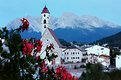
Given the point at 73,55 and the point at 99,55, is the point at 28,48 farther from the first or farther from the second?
the point at 73,55

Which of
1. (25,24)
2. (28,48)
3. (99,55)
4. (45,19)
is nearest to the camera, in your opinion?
(28,48)

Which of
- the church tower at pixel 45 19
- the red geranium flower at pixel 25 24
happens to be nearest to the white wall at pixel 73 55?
the church tower at pixel 45 19

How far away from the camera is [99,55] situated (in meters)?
84.4

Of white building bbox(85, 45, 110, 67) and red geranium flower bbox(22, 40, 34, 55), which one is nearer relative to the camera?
red geranium flower bbox(22, 40, 34, 55)

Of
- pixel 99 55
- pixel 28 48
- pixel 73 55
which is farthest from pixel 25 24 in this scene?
pixel 73 55

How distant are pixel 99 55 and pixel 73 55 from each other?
5953mm

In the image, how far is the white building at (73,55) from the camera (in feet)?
289

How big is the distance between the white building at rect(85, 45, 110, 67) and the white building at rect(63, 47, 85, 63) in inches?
78.9

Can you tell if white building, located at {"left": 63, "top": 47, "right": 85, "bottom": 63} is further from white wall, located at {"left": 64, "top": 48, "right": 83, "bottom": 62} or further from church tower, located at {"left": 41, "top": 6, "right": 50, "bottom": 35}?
church tower, located at {"left": 41, "top": 6, "right": 50, "bottom": 35}

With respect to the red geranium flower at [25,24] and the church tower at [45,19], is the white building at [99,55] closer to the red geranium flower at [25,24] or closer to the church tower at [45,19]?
the church tower at [45,19]

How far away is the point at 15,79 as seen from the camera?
19.5ft

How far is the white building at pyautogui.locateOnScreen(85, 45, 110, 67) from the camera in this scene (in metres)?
78.9

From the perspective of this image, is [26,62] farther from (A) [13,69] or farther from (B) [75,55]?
(B) [75,55]

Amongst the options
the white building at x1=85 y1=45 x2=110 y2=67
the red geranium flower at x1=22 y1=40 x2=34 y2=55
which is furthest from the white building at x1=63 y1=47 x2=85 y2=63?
the red geranium flower at x1=22 y1=40 x2=34 y2=55
